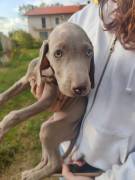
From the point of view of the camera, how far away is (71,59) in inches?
30.6

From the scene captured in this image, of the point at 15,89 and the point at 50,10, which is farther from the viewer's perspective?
the point at 50,10

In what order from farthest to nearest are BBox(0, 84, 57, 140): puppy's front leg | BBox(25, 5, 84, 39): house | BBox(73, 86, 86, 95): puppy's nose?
BBox(25, 5, 84, 39): house → BBox(0, 84, 57, 140): puppy's front leg → BBox(73, 86, 86, 95): puppy's nose

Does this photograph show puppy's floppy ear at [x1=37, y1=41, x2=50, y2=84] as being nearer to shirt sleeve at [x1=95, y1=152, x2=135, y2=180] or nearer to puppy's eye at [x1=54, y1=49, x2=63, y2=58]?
puppy's eye at [x1=54, y1=49, x2=63, y2=58]

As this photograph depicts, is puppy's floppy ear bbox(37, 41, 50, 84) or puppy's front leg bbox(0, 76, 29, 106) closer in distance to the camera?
puppy's floppy ear bbox(37, 41, 50, 84)

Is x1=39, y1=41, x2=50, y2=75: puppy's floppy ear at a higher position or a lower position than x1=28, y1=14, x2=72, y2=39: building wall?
higher

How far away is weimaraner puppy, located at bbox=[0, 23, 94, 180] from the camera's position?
2.52 feet

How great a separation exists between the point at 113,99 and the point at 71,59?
13 cm

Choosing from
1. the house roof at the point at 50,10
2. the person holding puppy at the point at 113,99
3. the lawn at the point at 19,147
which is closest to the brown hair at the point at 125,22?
the person holding puppy at the point at 113,99

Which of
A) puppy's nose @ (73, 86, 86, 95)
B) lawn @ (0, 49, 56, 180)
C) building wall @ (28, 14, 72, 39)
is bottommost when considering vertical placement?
lawn @ (0, 49, 56, 180)

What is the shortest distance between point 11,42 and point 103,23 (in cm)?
421

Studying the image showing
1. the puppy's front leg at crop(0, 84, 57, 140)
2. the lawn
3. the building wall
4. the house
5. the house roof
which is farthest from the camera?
the building wall

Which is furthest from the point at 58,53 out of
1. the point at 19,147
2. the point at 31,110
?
the point at 19,147

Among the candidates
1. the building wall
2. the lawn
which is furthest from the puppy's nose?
the building wall

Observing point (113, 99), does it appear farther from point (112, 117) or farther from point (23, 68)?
point (23, 68)
